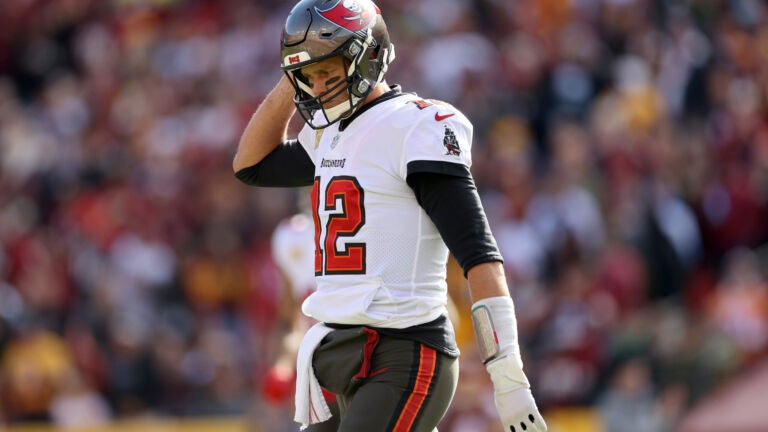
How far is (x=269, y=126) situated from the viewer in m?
4.45

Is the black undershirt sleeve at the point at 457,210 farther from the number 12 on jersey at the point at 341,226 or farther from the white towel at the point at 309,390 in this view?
the white towel at the point at 309,390

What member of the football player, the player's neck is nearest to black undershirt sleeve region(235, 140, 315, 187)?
the football player

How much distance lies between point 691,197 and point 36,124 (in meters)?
7.88

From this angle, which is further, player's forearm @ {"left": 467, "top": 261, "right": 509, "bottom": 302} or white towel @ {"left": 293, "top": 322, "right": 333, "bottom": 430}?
white towel @ {"left": 293, "top": 322, "right": 333, "bottom": 430}

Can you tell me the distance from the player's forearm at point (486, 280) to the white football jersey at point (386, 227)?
0.81ft

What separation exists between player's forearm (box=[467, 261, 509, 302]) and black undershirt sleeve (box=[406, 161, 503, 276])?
0.06 ft

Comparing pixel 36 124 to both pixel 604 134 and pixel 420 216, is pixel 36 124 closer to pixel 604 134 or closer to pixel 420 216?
pixel 604 134

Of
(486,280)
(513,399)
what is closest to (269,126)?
(486,280)

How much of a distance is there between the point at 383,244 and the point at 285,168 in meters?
0.74

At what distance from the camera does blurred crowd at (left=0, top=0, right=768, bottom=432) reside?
369 inches

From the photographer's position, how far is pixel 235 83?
45.5ft

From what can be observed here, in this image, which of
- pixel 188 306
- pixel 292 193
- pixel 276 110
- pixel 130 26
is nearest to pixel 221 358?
pixel 188 306

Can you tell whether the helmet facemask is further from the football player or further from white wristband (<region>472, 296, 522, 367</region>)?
white wristband (<region>472, 296, 522, 367</region>)

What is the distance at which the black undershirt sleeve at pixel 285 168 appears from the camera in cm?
444
